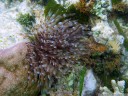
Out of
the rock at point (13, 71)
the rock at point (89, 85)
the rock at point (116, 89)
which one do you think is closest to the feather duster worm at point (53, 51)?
the rock at point (13, 71)

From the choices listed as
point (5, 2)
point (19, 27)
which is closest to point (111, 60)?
point (19, 27)

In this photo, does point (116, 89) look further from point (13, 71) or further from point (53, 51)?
point (13, 71)

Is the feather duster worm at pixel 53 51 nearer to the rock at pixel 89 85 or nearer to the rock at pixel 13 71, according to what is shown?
the rock at pixel 13 71

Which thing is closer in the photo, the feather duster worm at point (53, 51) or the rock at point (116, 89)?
the rock at point (116, 89)

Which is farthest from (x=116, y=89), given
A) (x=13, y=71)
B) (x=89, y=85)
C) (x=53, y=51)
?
(x=13, y=71)

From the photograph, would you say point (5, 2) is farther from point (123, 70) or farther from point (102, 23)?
point (123, 70)

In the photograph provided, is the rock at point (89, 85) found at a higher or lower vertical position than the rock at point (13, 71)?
lower

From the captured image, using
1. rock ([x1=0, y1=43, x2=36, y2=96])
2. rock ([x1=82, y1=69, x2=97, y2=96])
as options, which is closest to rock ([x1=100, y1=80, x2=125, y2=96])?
rock ([x1=82, y1=69, x2=97, y2=96])
